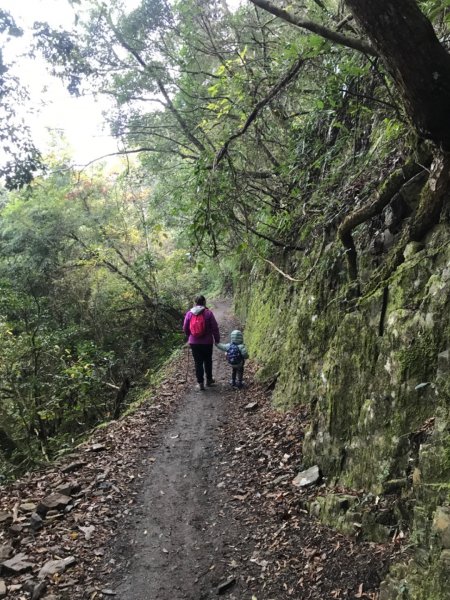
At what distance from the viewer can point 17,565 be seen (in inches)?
175

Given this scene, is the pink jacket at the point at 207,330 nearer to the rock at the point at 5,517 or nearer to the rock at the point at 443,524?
the rock at the point at 5,517

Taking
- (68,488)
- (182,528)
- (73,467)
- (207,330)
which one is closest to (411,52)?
(182,528)

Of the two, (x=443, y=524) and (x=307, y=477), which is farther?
(x=307, y=477)

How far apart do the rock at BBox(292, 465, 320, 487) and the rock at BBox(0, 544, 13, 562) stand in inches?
129

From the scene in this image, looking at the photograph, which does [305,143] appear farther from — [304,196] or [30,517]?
[30,517]

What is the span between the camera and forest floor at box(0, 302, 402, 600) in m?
3.89

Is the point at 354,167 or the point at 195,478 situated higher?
the point at 354,167

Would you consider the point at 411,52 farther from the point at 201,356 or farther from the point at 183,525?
the point at 201,356

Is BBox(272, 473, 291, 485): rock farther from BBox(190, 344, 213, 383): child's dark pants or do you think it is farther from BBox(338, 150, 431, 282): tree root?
BBox(190, 344, 213, 383): child's dark pants

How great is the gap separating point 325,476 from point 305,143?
7059 millimetres

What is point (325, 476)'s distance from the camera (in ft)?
16.0

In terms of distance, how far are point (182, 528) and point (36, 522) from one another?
1.84 metres

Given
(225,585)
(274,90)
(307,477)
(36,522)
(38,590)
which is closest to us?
(225,585)

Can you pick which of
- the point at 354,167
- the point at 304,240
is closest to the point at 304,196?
the point at 304,240
